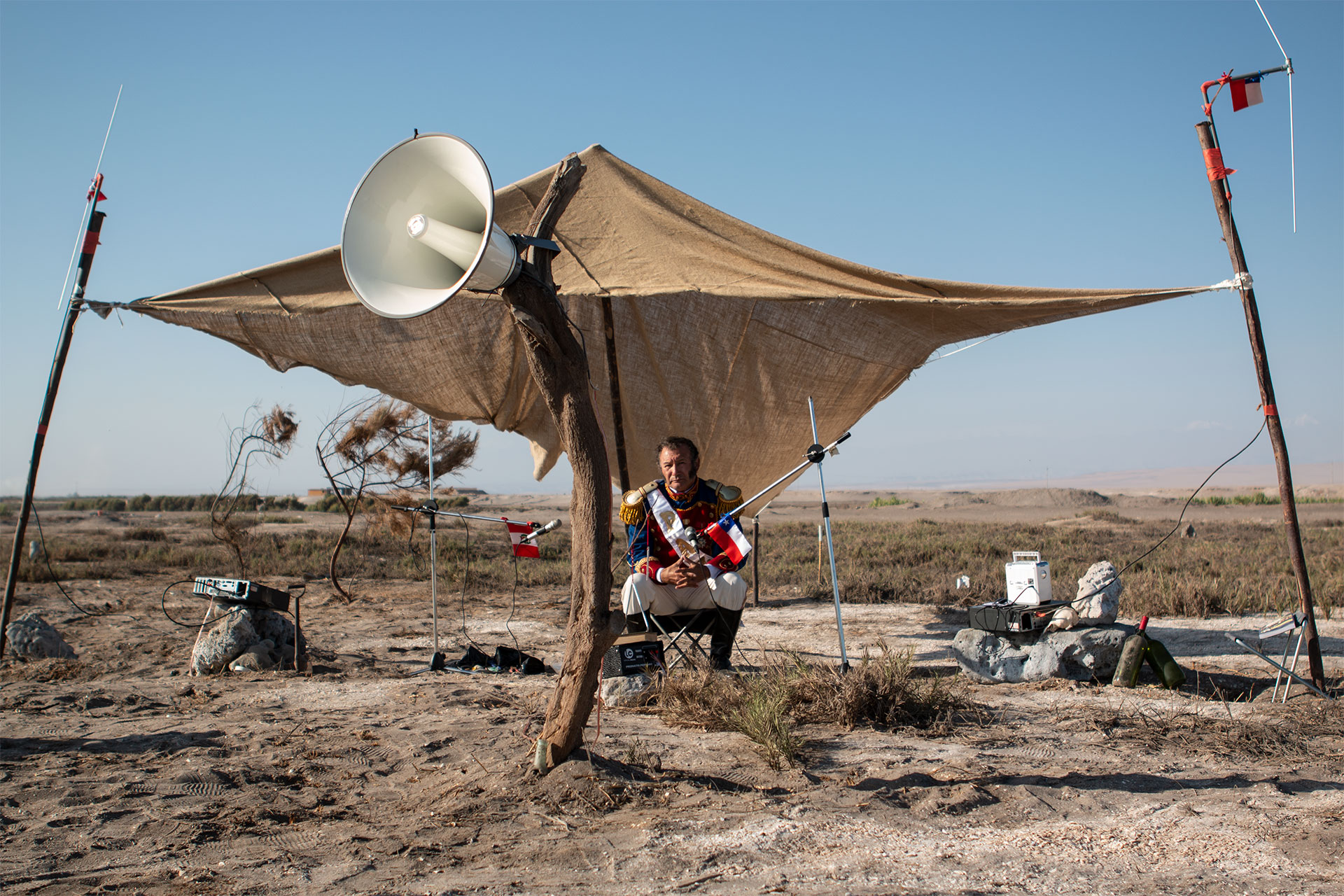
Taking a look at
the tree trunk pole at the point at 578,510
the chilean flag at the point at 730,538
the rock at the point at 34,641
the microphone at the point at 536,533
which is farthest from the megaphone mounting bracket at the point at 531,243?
the rock at the point at 34,641

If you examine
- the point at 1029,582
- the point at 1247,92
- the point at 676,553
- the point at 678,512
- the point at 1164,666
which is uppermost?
the point at 1247,92

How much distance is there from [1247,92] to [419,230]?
15.4 feet

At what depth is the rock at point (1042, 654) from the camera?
5.02 metres

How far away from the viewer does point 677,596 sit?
5.14 metres

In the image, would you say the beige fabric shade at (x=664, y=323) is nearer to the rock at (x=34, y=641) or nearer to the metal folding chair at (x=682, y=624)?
the metal folding chair at (x=682, y=624)

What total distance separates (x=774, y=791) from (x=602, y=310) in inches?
155

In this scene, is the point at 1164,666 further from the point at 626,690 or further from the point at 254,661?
the point at 254,661

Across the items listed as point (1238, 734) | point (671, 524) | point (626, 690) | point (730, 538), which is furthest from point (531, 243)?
point (1238, 734)

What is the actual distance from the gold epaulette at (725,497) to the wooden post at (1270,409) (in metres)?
2.92

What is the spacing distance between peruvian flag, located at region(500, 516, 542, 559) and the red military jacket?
1.04 m

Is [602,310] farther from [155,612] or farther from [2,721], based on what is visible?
[155,612]

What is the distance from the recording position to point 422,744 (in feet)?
12.6

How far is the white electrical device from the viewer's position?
5.40 meters

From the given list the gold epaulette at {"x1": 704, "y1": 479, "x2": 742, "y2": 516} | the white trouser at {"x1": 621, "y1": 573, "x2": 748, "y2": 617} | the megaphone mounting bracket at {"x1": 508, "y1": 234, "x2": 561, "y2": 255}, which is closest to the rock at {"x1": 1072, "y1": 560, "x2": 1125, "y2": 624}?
the white trouser at {"x1": 621, "y1": 573, "x2": 748, "y2": 617}
